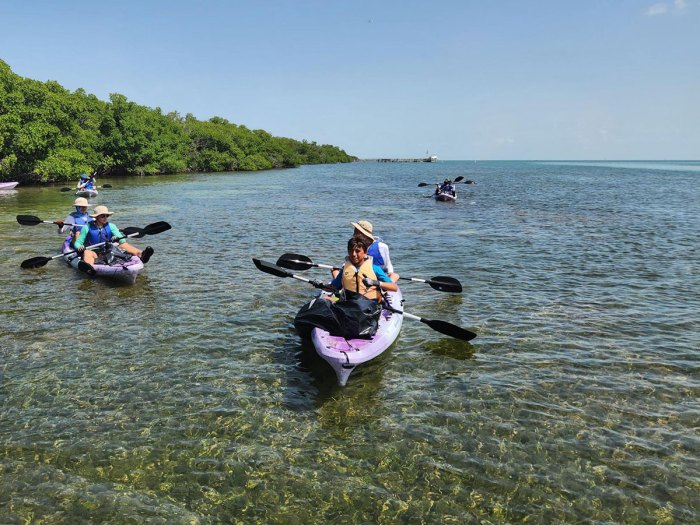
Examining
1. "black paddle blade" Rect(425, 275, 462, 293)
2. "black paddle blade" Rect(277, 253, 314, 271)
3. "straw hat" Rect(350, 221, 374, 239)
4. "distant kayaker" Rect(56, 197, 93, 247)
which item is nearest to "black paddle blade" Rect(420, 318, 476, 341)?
"straw hat" Rect(350, 221, 374, 239)

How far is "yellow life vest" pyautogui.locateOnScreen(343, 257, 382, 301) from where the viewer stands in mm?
8836

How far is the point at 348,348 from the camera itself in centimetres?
782

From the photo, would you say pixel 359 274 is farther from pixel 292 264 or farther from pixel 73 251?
pixel 73 251

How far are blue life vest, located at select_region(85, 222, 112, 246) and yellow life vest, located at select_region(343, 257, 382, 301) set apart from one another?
9018 millimetres

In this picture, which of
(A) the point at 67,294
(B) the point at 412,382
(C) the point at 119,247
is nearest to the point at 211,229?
(C) the point at 119,247

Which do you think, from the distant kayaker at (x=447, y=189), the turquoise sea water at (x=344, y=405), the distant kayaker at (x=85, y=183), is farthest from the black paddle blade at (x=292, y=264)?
the distant kayaker at (x=85, y=183)

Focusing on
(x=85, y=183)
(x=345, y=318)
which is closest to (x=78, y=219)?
(x=345, y=318)

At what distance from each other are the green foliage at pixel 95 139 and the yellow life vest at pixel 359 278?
4434 centimetres

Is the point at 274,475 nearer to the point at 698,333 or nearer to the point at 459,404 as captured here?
the point at 459,404

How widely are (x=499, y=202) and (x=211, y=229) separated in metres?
25.8

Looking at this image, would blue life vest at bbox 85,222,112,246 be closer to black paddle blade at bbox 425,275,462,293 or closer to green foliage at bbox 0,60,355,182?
black paddle blade at bbox 425,275,462,293

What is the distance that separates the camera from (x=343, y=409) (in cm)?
728

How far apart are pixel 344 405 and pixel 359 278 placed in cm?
243

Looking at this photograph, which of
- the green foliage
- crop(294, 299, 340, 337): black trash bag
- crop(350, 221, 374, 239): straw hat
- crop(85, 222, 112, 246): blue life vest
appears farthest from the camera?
the green foliage
